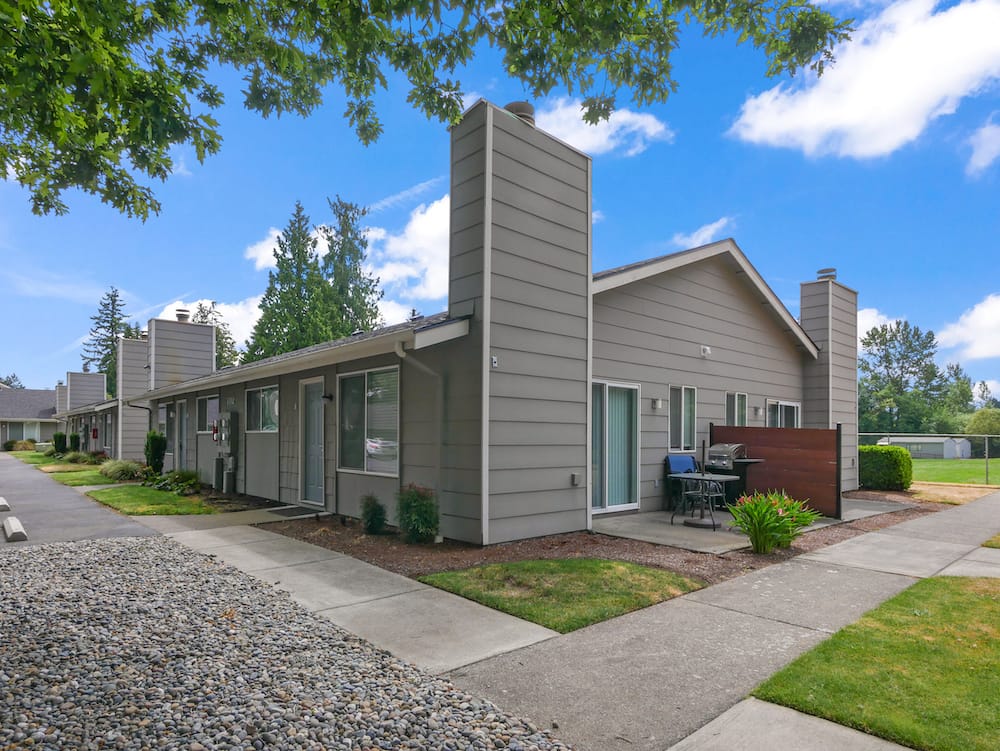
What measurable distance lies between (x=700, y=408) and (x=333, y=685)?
9.01 m

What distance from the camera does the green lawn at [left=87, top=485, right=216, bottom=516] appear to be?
9.73m

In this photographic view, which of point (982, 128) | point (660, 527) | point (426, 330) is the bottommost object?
point (660, 527)

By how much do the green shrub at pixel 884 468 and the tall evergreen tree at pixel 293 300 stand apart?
72.1ft

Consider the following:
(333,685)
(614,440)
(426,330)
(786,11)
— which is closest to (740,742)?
(333,685)

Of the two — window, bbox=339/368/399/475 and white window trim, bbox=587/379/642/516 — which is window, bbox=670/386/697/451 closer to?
white window trim, bbox=587/379/642/516

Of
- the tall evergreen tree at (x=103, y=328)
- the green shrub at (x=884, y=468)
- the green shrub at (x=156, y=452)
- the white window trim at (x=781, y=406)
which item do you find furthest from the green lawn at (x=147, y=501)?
the tall evergreen tree at (x=103, y=328)

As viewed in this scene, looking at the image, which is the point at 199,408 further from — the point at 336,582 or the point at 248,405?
the point at 336,582

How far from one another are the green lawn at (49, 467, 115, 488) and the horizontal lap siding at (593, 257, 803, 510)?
43.8 feet

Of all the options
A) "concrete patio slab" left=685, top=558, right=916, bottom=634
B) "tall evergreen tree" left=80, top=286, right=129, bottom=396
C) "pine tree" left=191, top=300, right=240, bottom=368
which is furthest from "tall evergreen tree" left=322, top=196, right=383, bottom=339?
"tall evergreen tree" left=80, top=286, right=129, bottom=396

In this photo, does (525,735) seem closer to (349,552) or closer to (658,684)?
(658,684)

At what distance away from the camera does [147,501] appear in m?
11.0

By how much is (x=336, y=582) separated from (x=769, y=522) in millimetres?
4590

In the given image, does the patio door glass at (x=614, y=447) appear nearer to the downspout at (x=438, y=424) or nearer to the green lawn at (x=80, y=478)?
the downspout at (x=438, y=424)

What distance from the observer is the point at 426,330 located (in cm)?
636
